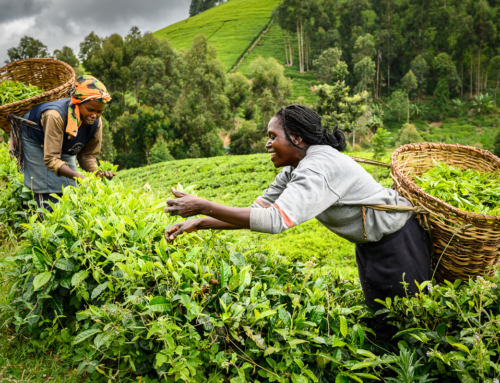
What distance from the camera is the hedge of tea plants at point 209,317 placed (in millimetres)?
1769

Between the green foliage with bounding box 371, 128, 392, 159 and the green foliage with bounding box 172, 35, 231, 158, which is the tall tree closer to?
the green foliage with bounding box 172, 35, 231, 158

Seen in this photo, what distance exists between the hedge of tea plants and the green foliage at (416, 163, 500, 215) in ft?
1.69

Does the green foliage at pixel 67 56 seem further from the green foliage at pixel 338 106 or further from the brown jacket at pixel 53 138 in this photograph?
the brown jacket at pixel 53 138

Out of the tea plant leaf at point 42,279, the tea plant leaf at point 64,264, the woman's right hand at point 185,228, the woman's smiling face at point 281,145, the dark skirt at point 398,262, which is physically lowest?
the dark skirt at point 398,262

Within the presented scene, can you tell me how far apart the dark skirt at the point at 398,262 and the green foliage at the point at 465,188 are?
10.7 inches

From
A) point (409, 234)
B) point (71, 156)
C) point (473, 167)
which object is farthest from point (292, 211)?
point (71, 156)

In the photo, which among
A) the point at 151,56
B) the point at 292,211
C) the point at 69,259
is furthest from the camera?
the point at 151,56

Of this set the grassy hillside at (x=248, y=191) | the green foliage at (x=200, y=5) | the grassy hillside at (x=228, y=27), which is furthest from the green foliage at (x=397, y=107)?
the green foliage at (x=200, y=5)

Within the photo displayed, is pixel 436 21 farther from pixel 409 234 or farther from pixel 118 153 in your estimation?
pixel 409 234

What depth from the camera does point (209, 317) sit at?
181cm

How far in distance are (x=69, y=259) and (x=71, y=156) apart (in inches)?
78.1

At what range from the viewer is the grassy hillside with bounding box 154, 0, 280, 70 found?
71.9 metres

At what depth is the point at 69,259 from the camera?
2188 millimetres

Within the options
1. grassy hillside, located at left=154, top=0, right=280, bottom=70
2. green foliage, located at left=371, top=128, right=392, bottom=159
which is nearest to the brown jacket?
green foliage, located at left=371, top=128, right=392, bottom=159
